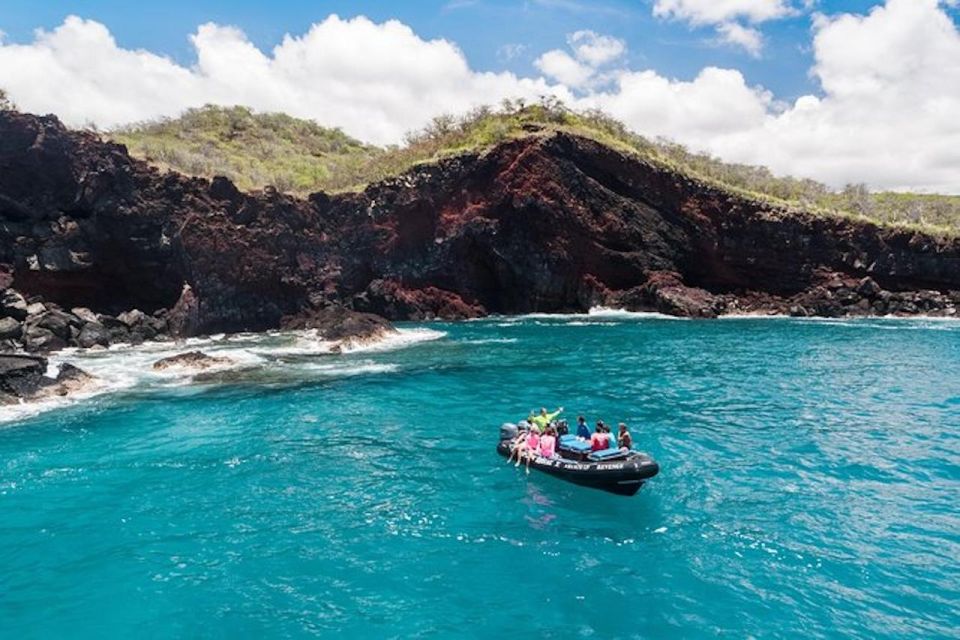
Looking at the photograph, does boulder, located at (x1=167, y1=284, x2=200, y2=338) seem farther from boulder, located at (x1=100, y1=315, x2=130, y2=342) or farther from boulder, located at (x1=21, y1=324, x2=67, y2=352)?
boulder, located at (x1=21, y1=324, x2=67, y2=352)

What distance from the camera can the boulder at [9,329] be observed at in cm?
4531

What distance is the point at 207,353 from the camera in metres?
45.4

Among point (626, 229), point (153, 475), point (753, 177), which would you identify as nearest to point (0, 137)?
point (153, 475)

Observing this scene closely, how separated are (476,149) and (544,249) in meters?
14.4

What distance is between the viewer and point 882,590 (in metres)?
12.8

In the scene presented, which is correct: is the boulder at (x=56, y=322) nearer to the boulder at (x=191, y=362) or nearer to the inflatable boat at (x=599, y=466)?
the boulder at (x=191, y=362)

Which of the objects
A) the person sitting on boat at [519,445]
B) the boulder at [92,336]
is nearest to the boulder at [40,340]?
the boulder at [92,336]

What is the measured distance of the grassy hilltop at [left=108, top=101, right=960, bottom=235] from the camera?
72.9 metres

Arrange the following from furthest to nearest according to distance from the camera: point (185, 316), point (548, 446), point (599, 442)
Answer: point (185, 316), point (548, 446), point (599, 442)

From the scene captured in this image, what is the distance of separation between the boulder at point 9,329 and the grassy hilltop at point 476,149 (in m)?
23.7

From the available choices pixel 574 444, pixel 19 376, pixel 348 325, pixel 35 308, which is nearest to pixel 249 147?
pixel 35 308

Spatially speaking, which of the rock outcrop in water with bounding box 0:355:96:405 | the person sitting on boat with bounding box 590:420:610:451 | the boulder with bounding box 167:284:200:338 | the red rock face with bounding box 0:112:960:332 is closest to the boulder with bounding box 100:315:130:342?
the boulder with bounding box 167:284:200:338

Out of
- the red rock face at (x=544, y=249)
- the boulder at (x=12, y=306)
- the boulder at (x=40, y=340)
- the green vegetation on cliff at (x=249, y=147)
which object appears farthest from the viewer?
the green vegetation on cliff at (x=249, y=147)

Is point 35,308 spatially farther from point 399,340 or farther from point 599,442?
point 599,442
